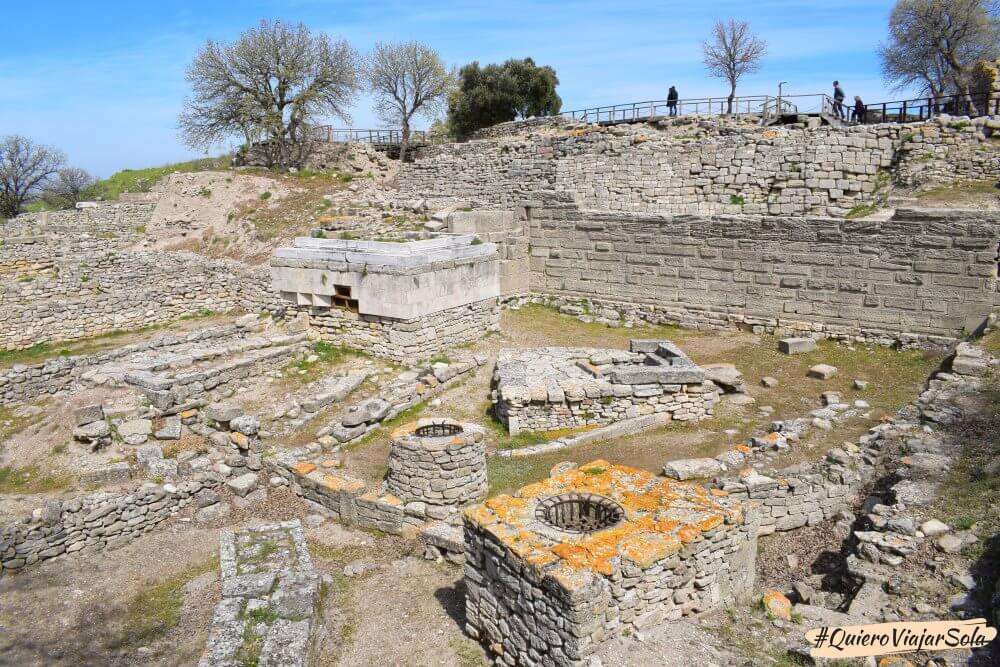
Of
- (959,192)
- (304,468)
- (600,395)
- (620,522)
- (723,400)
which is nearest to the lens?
(620,522)

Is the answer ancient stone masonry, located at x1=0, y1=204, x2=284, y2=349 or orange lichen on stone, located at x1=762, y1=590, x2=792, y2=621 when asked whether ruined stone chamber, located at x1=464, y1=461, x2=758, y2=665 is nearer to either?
orange lichen on stone, located at x1=762, y1=590, x2=792, y2=621

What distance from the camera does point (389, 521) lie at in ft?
24.0

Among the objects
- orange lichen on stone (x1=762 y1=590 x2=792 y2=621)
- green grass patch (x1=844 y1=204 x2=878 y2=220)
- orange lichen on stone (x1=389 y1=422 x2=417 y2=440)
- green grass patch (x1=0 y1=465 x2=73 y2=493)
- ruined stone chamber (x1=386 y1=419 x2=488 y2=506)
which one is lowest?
green grass patch (x1=0 y1=465 x2=73 y2=493)

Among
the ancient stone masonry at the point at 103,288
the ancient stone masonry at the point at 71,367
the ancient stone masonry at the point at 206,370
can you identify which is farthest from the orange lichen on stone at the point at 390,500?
the ancient stone masonry at the point at 103,288

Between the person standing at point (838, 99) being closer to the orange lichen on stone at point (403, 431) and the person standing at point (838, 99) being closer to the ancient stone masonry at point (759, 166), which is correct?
the ancient stone masonry at point (759, 166)

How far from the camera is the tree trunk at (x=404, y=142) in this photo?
33.0 metres

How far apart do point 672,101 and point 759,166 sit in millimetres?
10006

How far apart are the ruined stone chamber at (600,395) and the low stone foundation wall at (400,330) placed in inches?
69.3

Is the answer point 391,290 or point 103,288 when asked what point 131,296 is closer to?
point 103,288

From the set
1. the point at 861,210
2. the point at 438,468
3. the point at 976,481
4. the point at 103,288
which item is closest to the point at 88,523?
the point at 438,468

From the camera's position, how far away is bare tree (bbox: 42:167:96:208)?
1307 inches

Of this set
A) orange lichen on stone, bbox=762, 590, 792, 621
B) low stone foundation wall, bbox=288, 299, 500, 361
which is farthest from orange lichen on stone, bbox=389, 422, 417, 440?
orange lichen on stone, bbox=762, 590, 792, 621

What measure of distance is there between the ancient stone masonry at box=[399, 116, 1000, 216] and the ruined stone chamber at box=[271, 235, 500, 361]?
4629 mm

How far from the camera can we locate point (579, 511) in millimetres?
5797
